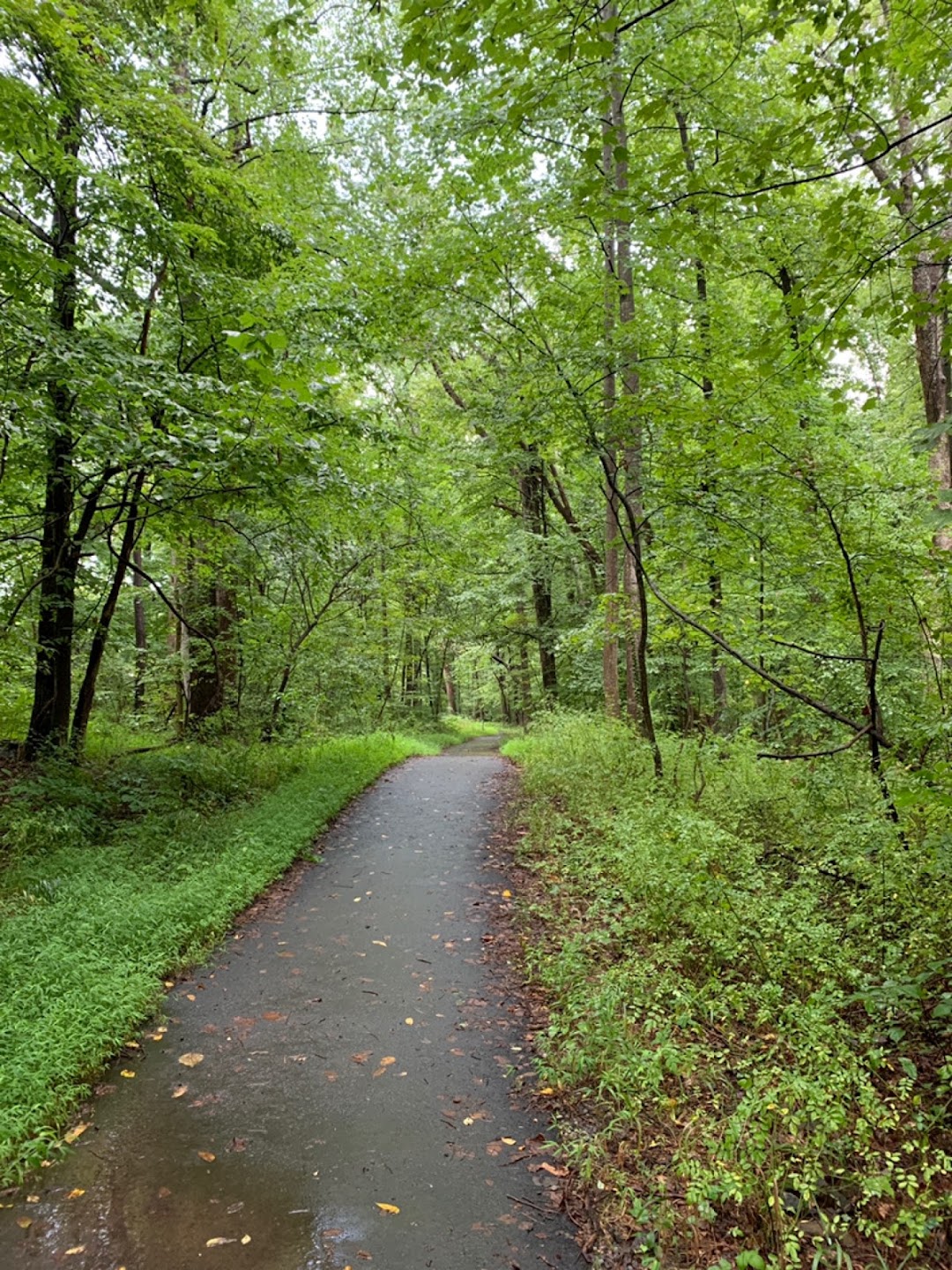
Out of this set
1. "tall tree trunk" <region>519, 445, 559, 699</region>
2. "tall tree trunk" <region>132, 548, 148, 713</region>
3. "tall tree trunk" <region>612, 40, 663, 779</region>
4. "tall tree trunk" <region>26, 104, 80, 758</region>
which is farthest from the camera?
"tall tree trunk" <region>519, 445, 559, 699</region>

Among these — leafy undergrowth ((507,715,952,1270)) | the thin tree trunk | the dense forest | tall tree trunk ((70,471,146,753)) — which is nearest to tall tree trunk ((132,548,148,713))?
the dense forest

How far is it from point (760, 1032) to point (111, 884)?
16.8ft

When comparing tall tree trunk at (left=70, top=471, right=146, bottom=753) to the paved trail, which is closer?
the paved trail

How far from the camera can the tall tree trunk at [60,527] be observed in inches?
284

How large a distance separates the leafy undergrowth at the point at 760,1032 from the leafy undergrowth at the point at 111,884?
8.72 feet

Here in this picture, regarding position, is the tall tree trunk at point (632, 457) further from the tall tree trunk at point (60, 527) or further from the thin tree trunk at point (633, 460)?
the tall tree trunk at point (60, 527)

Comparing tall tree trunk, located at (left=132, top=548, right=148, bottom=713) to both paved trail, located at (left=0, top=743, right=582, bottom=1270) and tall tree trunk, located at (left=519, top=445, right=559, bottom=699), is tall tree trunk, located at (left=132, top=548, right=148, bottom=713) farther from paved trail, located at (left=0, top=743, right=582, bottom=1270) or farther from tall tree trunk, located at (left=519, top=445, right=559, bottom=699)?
paved trail, located at (left=0, top=743, right=582, bottom=1270)

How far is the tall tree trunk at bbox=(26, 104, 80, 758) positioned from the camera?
7223mm

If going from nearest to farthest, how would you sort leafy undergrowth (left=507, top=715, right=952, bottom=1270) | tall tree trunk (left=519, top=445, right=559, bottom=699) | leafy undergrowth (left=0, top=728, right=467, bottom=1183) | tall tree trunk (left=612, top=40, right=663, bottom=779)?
leafy undergrowth (left=507, top=715, right=952, bottom=1270), leafy undergrowth (left=0, top=728, right=467, bottom=1183), tall tree trunk (left=612, top=40, right=663, bottom=779), tall tree trunk (left=519, top=445, right=559, bottom=699)

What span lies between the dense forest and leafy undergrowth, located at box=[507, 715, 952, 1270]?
26 mm

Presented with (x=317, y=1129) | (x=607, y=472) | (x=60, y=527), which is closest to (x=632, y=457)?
(x=607, y=472)

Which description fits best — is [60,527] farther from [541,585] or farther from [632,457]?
[541,585]

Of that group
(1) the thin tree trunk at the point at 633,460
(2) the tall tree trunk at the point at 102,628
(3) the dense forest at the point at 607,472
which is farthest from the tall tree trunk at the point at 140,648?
(1) the thin tree trunk at the point at 633,460

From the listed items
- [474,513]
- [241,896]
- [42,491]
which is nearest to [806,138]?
[241,896]
